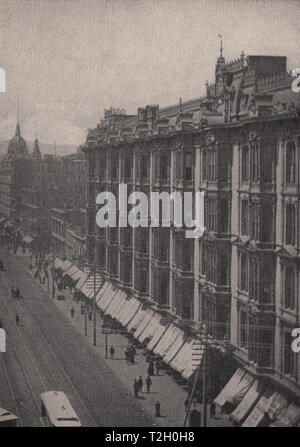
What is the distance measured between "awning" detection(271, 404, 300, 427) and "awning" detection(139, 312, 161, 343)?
60.0ft

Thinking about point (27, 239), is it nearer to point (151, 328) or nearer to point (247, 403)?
point (151, 328)

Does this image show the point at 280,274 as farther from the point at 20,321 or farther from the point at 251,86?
the point at 20,321

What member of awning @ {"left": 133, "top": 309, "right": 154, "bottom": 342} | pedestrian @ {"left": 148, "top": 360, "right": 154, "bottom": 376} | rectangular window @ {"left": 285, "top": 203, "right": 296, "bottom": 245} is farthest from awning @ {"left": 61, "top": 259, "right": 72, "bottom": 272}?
rectangular window @ {"left": 285, "top": 203, "right": 296, "bottom": 245}

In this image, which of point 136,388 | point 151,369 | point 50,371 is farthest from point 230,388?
point 50,371

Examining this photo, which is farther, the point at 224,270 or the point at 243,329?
the point at 224,270

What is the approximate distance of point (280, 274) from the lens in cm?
3816

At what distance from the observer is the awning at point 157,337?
51.8m

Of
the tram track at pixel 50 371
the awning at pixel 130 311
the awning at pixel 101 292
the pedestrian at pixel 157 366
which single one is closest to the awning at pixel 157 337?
the pedestrian at pixel 157 366

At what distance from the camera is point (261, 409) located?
37688 mm

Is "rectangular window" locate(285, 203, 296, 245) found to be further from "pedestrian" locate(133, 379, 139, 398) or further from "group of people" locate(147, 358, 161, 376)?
"group of people" locate(147, 358, 161, 376)

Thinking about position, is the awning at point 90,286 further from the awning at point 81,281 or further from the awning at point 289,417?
the awning at point 289,417

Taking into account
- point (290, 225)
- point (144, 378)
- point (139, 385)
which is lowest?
point (144, 378)

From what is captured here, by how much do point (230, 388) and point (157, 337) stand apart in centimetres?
1136

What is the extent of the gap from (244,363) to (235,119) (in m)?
13.0
